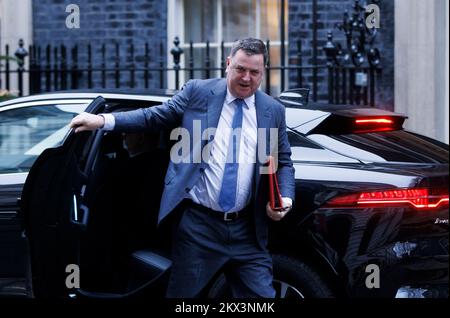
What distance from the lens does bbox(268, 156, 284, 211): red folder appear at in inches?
191

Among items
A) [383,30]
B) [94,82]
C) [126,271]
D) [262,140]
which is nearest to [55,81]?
[94,82]

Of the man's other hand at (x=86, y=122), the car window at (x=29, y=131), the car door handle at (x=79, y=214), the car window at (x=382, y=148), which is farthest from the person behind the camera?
the car window at (x=29, y=131)

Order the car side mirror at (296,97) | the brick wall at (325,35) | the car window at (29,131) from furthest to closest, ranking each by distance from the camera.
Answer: the brick wall at (325,35) → the car window at (29,131) → the car side mirror at (296,97)

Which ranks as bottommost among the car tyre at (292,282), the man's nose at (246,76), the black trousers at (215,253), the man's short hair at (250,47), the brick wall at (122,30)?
the car tyre at (292,282)

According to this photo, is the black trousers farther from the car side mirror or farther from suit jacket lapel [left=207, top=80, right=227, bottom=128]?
the car side mirror

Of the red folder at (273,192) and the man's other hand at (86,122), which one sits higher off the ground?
the man's other hand at (86,122)

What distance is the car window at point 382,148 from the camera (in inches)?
215

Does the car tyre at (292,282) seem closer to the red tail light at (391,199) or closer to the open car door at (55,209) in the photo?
the red tail light at (391,199)

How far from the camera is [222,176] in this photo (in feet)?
16.0

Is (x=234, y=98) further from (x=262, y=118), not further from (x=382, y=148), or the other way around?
(x=382, y=148)

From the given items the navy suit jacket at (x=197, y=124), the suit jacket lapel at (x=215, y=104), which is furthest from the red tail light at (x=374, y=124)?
the suit jacket lapel at (x=215, y=104)

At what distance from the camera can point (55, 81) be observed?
35.9 feet
